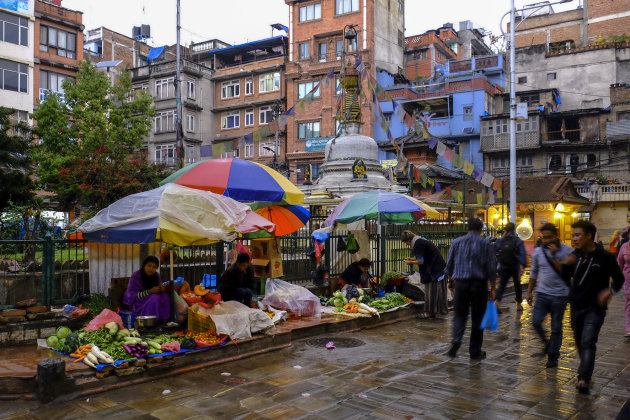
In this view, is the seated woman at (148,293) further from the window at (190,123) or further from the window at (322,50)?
the window at (190,123)

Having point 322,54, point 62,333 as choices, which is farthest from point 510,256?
point 322,54

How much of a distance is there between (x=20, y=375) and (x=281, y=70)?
39.1 metres

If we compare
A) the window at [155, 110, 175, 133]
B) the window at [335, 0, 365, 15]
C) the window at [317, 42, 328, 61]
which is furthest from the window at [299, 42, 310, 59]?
the window at [155, 110, 175, 133]

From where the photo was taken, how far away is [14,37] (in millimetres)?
28531

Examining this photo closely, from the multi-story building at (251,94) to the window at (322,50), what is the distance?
3.15 meters

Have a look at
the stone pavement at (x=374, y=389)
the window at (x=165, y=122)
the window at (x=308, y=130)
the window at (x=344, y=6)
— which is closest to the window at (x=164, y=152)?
the window at (x=165, y=122)

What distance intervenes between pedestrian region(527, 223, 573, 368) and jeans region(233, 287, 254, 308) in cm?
479

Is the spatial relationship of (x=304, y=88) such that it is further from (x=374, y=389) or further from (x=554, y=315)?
(x=374, y=389)

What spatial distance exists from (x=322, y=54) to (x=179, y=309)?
35.7 m

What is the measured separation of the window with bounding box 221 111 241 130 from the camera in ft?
149

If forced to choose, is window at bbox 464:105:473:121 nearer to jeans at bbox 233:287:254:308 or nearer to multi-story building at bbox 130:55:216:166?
multi-story building at bbox 130:55:216:166

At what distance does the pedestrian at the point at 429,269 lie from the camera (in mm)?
10664

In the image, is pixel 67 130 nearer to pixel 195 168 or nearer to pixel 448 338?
pixel 195 168

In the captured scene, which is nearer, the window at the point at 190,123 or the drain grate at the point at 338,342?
the drain grate at the point at 338,342
